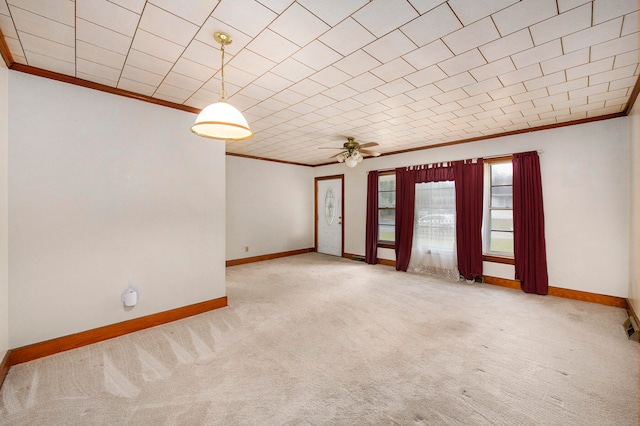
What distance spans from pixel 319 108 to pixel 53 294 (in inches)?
134

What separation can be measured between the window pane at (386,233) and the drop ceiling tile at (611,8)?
15.8ft

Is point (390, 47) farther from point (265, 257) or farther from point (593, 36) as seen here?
point (265, 257)

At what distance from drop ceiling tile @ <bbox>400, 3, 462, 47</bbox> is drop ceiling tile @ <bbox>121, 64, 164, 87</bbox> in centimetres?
231

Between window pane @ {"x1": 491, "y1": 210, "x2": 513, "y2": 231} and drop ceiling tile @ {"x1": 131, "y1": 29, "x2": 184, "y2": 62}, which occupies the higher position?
drop ceiling tile @ {"x1": 131, "y1": 29, "x2": 184, "y2": 62}

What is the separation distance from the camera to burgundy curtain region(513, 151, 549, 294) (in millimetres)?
4141

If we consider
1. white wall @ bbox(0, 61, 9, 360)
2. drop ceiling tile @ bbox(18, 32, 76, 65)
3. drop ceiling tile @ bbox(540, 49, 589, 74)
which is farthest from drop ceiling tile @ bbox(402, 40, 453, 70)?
white wall @ bbox(0, 61, 9, 360)

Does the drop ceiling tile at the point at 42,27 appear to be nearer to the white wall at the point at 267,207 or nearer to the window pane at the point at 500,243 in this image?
the white wall at the point at 267,207

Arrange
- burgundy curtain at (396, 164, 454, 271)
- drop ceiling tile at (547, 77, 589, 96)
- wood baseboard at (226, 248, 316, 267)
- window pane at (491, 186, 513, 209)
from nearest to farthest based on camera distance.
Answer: drop ceiling tile at (547, 77, 589, 96)
window pane at (491, 186, 513, 209)
burgundy curtain at (396, 164, 454, 271)
wood baseboard at (226, 248, 316, 267)

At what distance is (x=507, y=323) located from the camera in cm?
315

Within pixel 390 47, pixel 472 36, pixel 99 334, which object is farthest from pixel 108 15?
pixel 99 334

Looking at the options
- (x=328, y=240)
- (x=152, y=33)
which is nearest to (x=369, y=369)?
(x=152, y=33)

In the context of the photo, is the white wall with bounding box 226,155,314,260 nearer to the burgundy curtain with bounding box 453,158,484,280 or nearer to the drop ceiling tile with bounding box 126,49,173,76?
the drop ceiling tile with bounding box 126,49,173,76

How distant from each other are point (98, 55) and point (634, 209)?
600cm

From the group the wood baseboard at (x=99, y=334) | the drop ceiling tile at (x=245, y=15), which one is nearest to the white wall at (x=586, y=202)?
the drop ceiling tile at (x=245, y=15)
